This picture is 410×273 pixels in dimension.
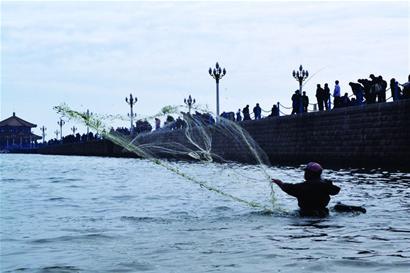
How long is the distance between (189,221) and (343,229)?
2842 mm

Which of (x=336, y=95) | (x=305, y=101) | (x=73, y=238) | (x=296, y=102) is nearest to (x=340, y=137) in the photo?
(x=336, y=95)

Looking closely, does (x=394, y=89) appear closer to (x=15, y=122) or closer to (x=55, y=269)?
(x=55, y=269)

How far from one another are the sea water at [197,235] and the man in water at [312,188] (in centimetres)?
32

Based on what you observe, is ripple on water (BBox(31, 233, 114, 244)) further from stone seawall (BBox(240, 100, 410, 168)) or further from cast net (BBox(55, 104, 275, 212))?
stone seawall (BBox(240, 100, 410, 168))

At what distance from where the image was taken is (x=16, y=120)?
440ft

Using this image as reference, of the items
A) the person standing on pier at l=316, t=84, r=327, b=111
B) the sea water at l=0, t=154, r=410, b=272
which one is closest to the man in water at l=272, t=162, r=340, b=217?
the sea water at l=0, t=154, r=410, b=272

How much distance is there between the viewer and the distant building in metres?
131

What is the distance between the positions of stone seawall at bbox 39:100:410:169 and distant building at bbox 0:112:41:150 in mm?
98274

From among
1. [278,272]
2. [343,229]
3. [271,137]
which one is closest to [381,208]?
[343,229]

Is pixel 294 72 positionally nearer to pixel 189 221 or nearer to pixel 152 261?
pixel 189 221

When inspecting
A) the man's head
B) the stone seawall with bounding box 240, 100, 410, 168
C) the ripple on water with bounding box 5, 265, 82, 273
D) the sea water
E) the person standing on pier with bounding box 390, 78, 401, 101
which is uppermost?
the person standing on pier with bounding box 390, 78, 401, 101

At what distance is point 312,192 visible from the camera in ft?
36.3

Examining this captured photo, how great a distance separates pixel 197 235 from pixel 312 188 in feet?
7.96

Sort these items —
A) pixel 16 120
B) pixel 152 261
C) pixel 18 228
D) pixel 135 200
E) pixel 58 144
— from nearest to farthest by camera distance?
1. pixel 152 261
2. pixel 18 228
3. pixel 135 200
4. pixel 58 144
5. pixel 16 120
